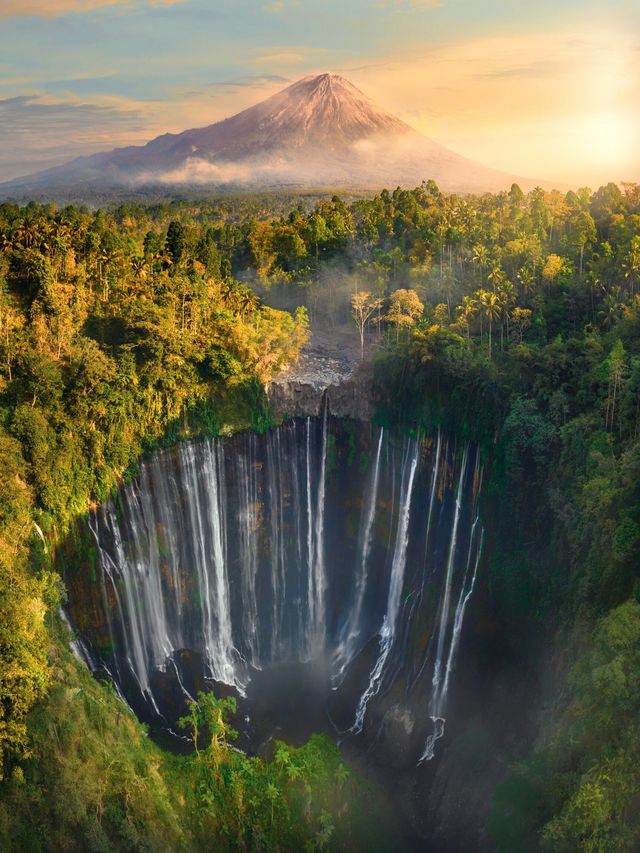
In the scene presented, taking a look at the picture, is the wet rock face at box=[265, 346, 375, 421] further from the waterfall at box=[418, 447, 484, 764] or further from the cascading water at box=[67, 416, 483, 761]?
the waterfall at box=[418, 447, 484, 764]

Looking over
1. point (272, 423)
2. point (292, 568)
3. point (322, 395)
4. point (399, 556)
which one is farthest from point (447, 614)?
point (272, 423)

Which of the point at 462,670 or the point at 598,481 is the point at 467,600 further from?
the point at 598,481

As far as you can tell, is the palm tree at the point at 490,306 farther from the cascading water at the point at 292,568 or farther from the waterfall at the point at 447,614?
the waterfall at the point at 447,614

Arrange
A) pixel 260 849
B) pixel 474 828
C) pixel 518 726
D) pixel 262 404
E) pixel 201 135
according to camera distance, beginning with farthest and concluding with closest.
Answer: pixel 201 135
pixel 262 404
pixel 518 726
pixel 474 828
pixel 260 849

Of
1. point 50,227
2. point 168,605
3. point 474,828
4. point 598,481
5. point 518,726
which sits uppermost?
point 50,227

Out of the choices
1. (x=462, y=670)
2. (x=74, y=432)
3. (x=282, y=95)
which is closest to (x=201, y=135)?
(x=282, y=95)

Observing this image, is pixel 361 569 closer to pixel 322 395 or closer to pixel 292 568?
pixel 292 568

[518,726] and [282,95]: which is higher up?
[282,95]

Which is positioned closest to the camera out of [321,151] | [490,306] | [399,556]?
[399,556]
